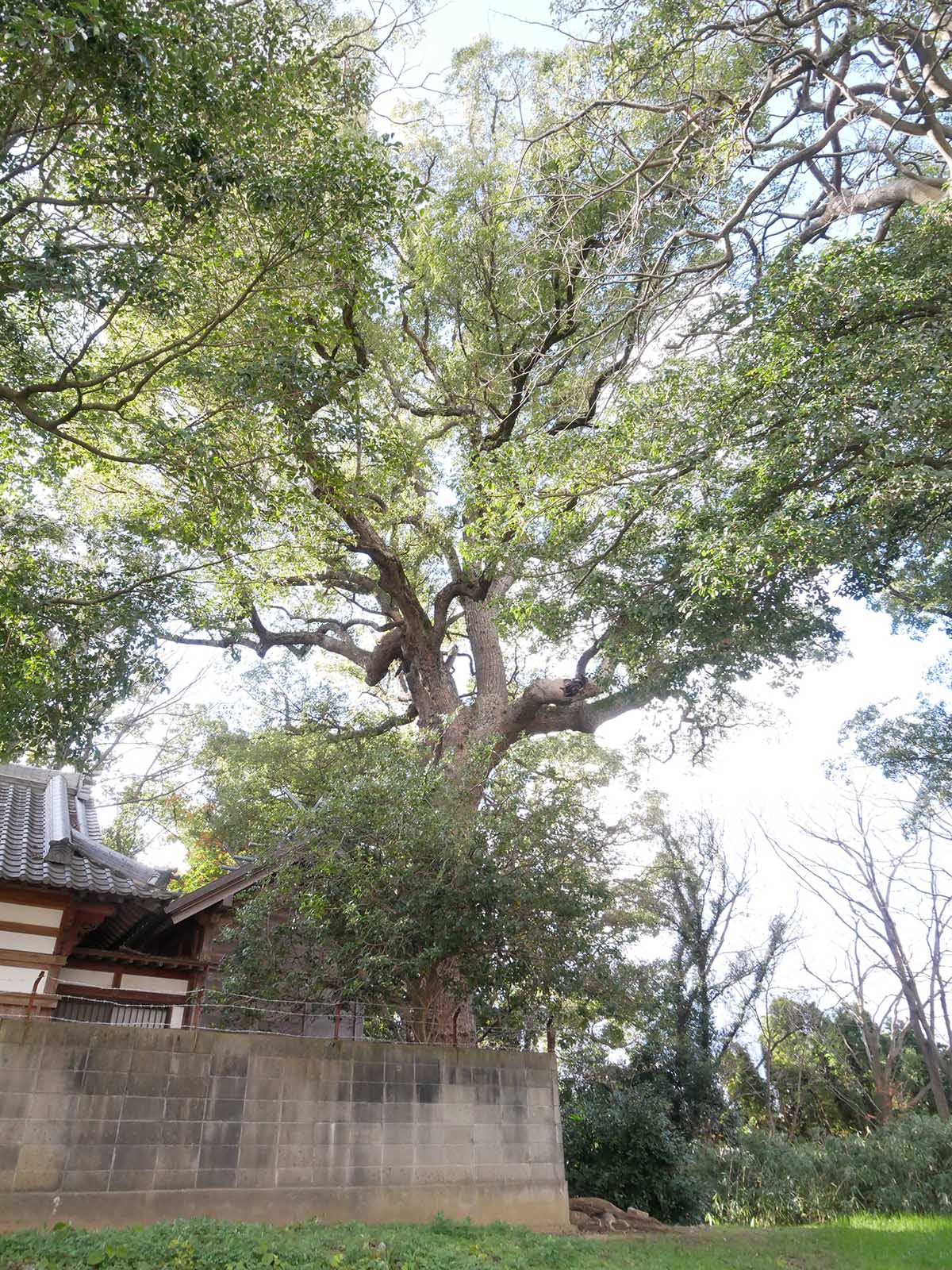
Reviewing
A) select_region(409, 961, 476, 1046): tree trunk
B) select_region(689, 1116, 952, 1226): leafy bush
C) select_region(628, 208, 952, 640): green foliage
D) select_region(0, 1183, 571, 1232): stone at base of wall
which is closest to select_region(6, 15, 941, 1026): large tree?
select_region(628, 208, 952, 640): green foliage

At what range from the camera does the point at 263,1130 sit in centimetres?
619

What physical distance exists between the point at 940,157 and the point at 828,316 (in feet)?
8.55

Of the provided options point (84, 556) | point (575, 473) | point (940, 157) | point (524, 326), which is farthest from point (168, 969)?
point (940, 157)

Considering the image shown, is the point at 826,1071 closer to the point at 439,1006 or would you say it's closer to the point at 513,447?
the point at 439,1006

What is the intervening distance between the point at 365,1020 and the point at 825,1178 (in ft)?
24.3

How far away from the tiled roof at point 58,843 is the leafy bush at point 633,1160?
590 centimetres

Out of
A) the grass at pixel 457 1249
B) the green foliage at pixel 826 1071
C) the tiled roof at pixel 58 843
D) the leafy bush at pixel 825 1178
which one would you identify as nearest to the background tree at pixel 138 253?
the tiled roof at pixel 58 843

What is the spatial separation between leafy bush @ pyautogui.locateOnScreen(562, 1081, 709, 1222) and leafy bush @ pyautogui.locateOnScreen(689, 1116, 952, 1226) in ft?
1.27

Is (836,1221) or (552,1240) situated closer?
(552,1240)

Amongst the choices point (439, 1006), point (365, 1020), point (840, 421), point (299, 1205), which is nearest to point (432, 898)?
point (439, 1006)

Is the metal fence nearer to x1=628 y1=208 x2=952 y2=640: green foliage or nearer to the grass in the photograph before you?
the grass

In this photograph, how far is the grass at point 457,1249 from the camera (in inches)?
182

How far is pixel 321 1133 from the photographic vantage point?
6422 mm

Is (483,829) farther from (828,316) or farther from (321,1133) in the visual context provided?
(828,316)
